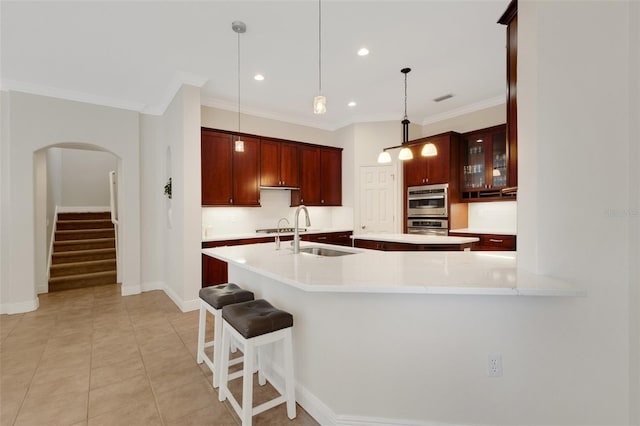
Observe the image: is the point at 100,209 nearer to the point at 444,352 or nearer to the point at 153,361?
the point at 153,361

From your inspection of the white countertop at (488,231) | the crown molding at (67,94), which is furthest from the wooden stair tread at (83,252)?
the white countertop at (488,231)

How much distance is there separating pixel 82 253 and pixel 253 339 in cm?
567

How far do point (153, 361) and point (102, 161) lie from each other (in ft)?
24.6

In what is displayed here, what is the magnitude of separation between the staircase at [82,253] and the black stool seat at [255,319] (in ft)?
15.4

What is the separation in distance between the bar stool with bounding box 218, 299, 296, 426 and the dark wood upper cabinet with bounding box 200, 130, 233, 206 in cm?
277

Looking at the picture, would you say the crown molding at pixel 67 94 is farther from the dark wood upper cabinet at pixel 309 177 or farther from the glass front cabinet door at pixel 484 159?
the glass front cabinet door at pixel 484 159

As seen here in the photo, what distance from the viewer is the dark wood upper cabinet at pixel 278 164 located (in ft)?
16.5

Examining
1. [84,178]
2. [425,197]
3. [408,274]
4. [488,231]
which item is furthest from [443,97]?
[84,178]

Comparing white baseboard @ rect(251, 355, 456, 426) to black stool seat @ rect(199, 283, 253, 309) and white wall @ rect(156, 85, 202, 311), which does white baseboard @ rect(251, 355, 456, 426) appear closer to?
black stool seat @ rect(199, 283, 253, 309)

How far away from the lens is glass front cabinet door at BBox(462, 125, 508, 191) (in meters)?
4.54

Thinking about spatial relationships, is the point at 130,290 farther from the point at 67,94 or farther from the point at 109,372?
the point at 67,94

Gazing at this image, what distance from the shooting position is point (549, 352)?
61.6 inches

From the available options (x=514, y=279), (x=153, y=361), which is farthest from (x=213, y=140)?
(x=514, y=279)

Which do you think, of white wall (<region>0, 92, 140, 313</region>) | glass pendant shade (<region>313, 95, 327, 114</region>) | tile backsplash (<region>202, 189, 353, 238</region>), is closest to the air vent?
tile backsplash (<region>202, 189, 353, 238</region>)
